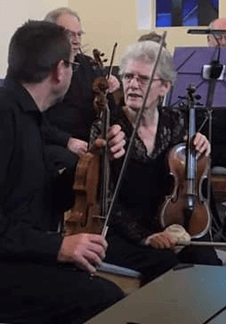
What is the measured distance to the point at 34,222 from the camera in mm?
1856

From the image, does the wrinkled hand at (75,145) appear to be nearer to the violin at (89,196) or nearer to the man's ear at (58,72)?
the violin at (89,196)

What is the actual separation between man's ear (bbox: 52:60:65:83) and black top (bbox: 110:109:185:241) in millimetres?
617

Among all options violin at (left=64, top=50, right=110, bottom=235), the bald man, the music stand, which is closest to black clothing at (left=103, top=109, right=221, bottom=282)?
violin at (left=64, top=50, right=110, bottom=235)

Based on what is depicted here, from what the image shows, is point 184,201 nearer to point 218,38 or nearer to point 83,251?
point 83,251

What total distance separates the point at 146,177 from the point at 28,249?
926mm

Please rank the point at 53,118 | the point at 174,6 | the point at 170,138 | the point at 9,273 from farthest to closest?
the point at 174,6, the point at 53,118, the point at 170,138, the point at 9,273

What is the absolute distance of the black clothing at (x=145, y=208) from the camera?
7.83 ft

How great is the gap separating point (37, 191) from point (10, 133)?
177mm

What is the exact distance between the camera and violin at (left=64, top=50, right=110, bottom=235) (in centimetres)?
201

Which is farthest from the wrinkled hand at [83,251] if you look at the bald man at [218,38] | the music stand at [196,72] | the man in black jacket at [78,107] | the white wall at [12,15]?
the white wall at [12,15]

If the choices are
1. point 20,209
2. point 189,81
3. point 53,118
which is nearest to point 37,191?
point 20,209

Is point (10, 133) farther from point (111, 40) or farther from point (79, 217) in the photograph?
point (111, 40)

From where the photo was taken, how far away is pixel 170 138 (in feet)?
8.80

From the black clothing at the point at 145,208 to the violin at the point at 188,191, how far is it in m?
0.03
